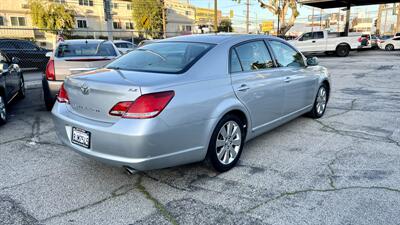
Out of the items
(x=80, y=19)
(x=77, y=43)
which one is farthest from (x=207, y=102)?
(x=80, y=19)

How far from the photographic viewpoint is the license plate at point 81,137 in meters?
3.11

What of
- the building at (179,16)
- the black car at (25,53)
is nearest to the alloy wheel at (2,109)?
the black car at (25,53)

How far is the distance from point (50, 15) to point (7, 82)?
3616 cm

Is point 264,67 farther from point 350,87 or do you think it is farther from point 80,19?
point 80,19

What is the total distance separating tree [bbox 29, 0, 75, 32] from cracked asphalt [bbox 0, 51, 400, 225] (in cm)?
3732

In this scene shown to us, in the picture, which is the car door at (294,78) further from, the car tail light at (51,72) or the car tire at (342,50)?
the car tire at (342,50)

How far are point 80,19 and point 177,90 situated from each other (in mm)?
47798

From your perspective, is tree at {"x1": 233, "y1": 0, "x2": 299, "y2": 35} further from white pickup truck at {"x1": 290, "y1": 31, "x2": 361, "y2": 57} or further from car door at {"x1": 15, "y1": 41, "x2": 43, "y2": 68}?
car door at {"x1": 15, "y1": 41, "x2": 43, "y2": 68}

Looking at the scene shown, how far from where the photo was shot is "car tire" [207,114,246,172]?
3.46 metres

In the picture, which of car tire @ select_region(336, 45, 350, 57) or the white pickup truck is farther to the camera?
car tire @ select_region(336, 45, 350, 57)

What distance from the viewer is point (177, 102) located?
2967mm

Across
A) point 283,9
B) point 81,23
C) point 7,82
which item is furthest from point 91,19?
point 7,82

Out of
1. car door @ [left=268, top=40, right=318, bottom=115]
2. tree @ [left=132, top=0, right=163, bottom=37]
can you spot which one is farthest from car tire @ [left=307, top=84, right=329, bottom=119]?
tree @ [left=132, top=0, right=163, bottom=37]

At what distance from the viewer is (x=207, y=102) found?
3.24 m
